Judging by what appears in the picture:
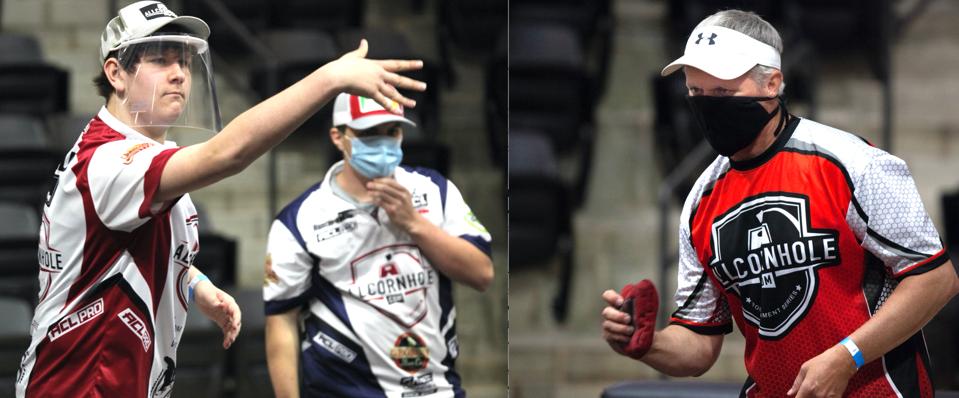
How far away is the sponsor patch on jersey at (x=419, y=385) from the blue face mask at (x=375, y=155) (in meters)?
0.53

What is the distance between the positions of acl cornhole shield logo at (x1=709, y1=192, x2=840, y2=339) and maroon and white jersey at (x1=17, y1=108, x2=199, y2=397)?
1.06 metres

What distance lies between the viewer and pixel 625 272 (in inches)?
191

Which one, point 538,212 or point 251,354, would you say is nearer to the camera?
point 251,354

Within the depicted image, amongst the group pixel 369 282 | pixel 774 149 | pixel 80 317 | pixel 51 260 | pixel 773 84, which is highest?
pixel 773 84

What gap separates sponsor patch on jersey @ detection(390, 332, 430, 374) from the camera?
299 cm

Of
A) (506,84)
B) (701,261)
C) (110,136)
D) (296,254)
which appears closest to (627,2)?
(506,84)

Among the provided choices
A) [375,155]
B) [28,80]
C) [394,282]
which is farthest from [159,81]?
[28,80]

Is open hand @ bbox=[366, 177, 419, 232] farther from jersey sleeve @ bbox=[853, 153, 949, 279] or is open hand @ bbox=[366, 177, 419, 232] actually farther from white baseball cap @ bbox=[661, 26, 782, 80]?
jersey sleeve @ bbox=[853, 153, 949, 279]

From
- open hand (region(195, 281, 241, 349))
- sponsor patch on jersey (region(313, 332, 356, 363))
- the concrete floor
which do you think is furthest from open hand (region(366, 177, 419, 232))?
the concrete floor

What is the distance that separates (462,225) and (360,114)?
396 millimetres

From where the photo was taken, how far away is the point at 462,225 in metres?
3.09

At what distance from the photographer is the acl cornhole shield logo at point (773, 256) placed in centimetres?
213

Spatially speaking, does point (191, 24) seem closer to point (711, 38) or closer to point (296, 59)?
point (711, 38)

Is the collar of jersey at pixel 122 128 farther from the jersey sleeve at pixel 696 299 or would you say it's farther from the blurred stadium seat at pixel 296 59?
the blurred stadium seat at pixel 296 59
